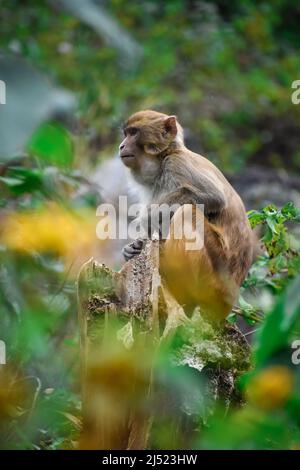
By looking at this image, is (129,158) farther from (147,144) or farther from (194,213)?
(194,213)

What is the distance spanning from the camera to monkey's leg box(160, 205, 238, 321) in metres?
5.65

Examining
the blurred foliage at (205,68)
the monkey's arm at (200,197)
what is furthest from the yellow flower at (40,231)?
the blurred foliage at (205,68)

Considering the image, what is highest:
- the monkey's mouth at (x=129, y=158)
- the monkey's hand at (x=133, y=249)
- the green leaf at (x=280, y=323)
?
the monkey's mouth at (x=129, y=158)

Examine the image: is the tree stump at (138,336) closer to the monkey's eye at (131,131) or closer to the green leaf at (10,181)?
the green leaf at (10,181)

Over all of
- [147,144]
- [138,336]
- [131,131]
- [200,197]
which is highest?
[131,131]

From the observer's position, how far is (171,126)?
257 inches

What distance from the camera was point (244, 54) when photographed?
16.2 meters

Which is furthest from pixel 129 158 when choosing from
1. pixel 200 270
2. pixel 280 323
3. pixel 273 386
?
pixel 280 323

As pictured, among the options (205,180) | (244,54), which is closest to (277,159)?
(244,54)

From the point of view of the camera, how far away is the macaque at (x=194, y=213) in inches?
224

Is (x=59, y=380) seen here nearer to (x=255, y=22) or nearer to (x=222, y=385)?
(x=222, y=385)

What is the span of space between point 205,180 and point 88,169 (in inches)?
223

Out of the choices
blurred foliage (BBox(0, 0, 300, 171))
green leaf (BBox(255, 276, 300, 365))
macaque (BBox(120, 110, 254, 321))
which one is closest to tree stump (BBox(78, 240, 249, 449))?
macaque (BBox(120, 110, 254, 321))

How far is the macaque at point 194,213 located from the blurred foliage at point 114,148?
215 millimetres
